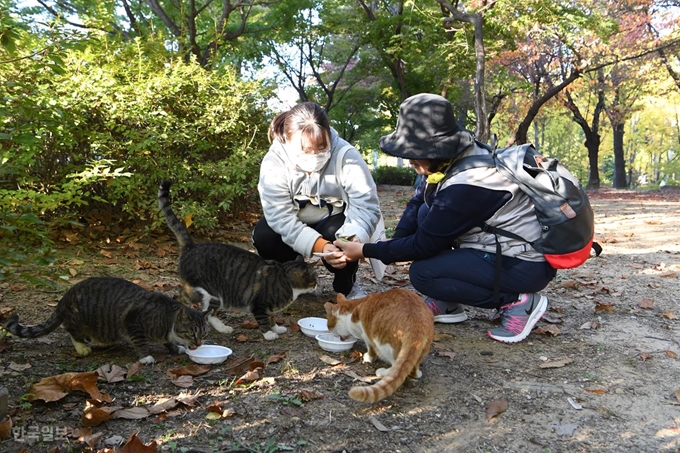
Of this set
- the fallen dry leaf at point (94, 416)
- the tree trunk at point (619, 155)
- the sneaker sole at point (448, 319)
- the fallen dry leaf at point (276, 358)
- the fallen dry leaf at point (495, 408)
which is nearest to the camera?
the fallen dry leaf at point (94, 416)

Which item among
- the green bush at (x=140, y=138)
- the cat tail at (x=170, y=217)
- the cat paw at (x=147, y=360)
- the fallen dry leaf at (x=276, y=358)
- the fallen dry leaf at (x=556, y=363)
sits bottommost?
the fallen dry leaf at (x=556, y=363)

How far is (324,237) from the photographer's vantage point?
4.24 m

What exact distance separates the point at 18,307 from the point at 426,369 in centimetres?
306

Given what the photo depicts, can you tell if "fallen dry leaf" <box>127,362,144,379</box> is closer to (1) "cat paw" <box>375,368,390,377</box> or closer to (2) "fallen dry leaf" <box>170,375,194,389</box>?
(2) "fallen dry leaf" <box>170,375,194,389</box>

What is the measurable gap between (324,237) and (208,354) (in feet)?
4.69

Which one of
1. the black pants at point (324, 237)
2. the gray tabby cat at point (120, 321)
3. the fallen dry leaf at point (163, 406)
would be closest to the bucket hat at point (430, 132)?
the black pants at point (324, 237)

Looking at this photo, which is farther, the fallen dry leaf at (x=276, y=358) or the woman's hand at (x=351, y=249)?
the woman's hand at (x=351, y=249)

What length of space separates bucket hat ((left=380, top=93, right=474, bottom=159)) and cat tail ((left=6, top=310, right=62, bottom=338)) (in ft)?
7.78

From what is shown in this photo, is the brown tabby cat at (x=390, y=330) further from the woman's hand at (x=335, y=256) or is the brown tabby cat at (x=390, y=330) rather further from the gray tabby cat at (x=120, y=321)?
the gray tabby cat at (x=120, y=321)

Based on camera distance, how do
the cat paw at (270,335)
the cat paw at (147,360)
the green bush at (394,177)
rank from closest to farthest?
the cat paw at (147,360), the cat paw at (270,335), the green bush at (394,177)

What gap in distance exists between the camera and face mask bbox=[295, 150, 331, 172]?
3.91 metres

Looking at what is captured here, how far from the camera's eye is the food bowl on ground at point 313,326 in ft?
12.1

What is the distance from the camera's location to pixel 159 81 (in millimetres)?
5984

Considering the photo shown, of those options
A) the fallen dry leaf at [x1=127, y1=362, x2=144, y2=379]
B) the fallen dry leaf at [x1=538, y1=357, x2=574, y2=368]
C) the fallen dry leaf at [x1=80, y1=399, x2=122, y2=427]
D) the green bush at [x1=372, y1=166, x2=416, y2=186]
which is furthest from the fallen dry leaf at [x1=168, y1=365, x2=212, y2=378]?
the green bush at [x1=372, y1=166, x2=416, y2=186]
